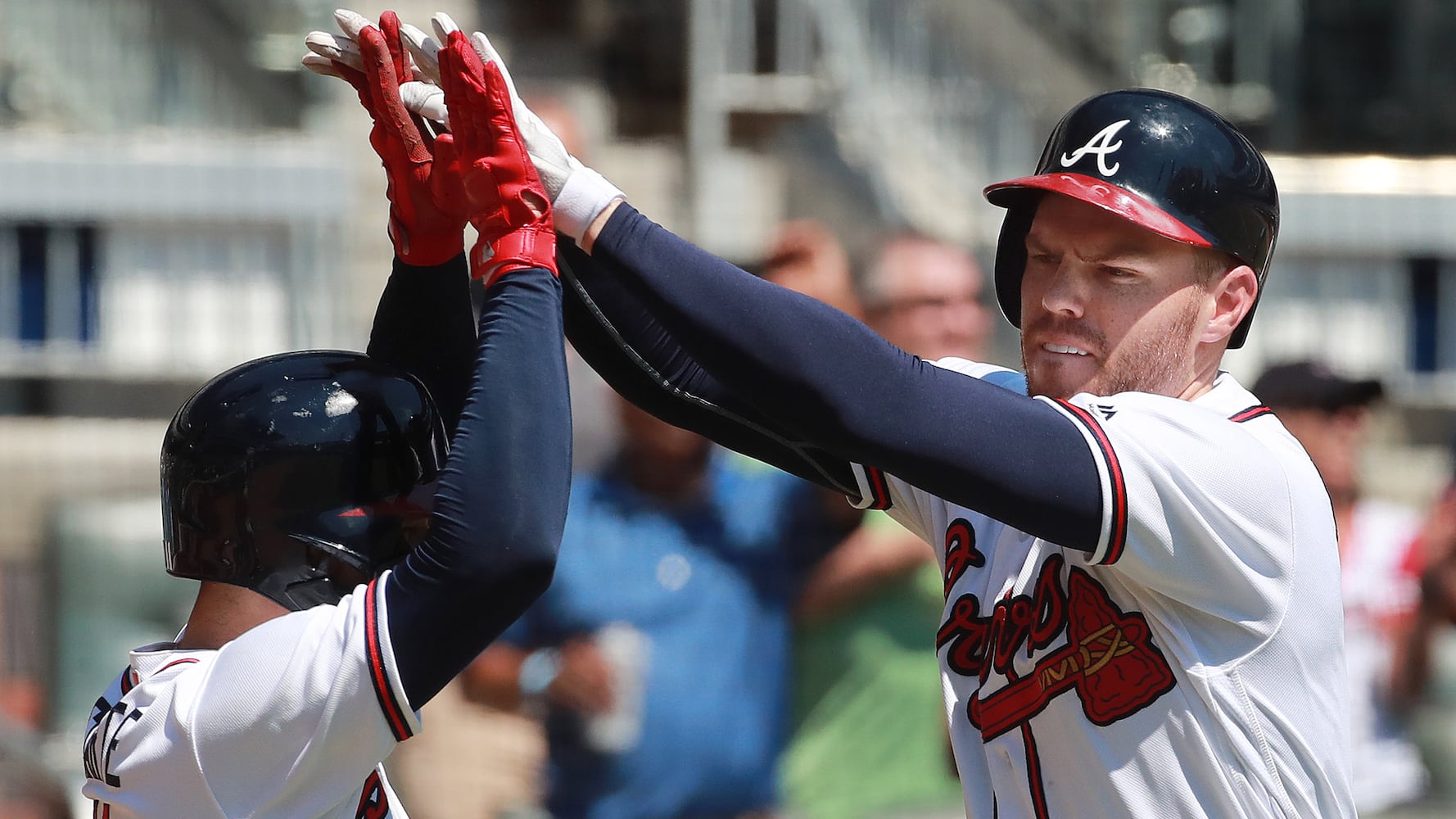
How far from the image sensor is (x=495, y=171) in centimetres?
175

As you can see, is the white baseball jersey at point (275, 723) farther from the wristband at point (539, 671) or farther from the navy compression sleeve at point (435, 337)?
the wristband at point (539, 671)

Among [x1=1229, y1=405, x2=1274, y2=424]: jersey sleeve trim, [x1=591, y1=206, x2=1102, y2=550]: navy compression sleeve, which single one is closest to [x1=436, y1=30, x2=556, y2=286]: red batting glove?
[x1=591, y1=206, x2=1102, y2=550]: navy compression sleeve

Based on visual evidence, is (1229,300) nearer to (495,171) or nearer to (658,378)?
(658,378)

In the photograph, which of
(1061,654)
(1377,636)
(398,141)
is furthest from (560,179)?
(1377,636)

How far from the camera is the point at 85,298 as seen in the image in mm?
7184

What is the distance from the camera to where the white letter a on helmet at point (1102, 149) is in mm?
2051

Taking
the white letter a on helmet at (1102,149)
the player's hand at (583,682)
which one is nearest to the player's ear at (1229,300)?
the white letter a on helmet at (1102,149)

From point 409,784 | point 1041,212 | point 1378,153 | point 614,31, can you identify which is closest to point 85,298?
point 614,31

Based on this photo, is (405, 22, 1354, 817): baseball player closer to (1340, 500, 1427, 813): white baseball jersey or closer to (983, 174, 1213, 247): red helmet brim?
(983, 174, 1213, 247): red helmet brim

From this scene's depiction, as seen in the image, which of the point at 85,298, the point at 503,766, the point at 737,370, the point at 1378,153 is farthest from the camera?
the point at 1378,153

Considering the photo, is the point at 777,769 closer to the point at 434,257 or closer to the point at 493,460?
the point at 434,257

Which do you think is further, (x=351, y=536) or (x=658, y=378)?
(x=658, y=378)

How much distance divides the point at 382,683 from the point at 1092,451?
32.3 inches

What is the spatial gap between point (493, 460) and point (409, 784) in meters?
2.68
